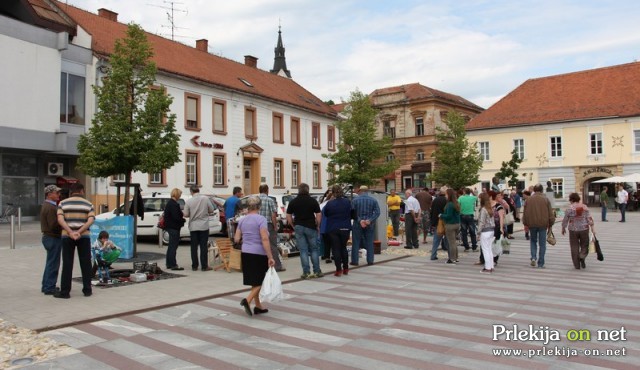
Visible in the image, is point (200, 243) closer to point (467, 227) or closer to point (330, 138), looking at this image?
point (467, 227)

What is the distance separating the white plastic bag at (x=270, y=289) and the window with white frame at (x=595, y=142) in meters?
42.1

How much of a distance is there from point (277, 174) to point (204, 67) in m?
8.99

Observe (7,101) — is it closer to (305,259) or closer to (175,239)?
(175,239)

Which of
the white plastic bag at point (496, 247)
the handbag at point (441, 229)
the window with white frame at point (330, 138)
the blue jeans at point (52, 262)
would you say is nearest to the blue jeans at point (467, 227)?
the handbag at point (441, 229)

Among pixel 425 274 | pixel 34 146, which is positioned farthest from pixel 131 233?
pixel 34 146

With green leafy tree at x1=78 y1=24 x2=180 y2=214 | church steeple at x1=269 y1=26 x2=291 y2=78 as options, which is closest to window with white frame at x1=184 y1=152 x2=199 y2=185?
green leafy tree at x1=78 y1=24 x2=180 y2=214

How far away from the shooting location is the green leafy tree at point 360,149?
28734mm

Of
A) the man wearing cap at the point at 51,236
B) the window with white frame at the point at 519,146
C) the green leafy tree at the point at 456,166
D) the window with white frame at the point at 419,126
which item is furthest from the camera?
the window with white frame at the point at 419,126

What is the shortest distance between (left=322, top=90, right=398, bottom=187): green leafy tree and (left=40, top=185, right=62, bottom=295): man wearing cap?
21.0 meters

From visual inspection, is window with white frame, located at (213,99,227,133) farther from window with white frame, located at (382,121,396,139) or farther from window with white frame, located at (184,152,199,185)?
window with white frame, located at (382,121,396,139)

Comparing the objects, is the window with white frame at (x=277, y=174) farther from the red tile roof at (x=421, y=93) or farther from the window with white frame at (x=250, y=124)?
the red tile roof at (x=421, y=93)

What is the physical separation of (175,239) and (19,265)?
12.0 feet

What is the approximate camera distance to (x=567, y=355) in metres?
5.48

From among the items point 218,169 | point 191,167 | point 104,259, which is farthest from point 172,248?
point 218,169
